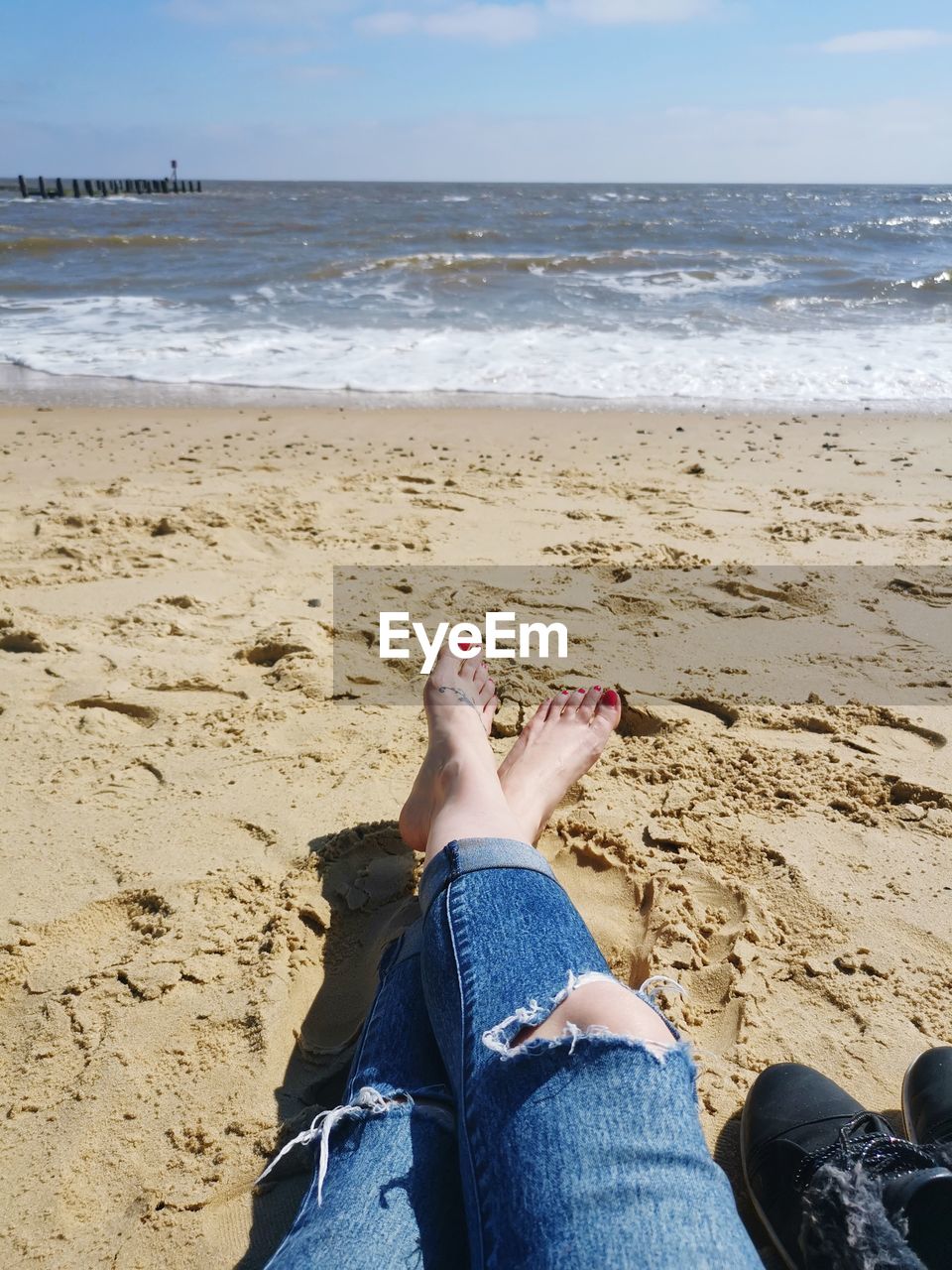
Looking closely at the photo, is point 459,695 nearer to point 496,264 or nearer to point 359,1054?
point 359,1054

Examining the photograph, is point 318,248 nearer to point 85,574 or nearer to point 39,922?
point 85,574

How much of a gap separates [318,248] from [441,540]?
40.9 feet

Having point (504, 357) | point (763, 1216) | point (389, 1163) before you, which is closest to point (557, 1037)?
point (389, 1163)

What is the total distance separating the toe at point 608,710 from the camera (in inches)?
91.1

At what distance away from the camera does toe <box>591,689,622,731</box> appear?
231 cm

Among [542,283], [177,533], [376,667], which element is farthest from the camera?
[542,283]

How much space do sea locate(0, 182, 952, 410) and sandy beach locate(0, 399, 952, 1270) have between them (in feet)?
9.62

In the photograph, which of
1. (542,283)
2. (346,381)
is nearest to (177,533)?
(346,381)

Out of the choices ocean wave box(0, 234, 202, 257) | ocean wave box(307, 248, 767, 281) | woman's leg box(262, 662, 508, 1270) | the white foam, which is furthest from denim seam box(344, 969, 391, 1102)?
ocean wave box(0, 234, 202, 257)

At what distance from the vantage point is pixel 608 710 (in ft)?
7.76

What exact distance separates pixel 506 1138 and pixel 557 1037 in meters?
0.13

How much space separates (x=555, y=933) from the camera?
52.6 inches

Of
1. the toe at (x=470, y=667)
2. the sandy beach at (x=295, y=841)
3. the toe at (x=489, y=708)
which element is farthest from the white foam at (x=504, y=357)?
the toe at (x=489, y=708)

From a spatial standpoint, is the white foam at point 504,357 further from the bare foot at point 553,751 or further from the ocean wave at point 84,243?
the ocean wave at point 84,243
